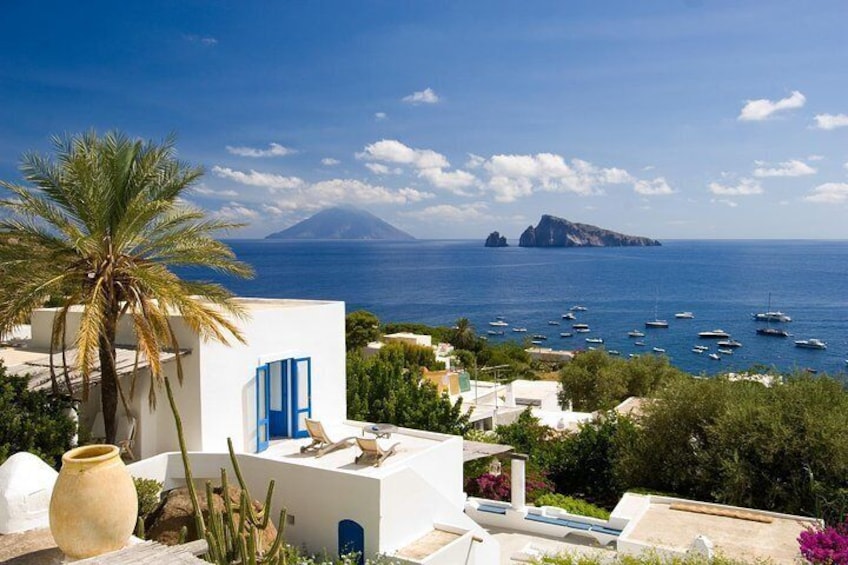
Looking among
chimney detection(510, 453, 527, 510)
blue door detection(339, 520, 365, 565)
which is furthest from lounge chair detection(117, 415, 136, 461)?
chimney detection(510, 453, 527, 510)

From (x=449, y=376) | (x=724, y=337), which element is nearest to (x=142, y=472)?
(x=449, y=376)

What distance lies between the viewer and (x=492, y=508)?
16.5m

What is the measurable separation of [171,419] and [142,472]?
3.93ft

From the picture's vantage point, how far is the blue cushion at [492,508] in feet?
53.5

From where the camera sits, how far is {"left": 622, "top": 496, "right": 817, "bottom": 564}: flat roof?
12.4 metres

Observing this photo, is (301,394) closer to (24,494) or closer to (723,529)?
(24,494)

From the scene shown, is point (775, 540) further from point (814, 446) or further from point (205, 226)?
point (205, 226)

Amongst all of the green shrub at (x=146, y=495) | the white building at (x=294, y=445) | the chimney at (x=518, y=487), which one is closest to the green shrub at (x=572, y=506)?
the chimney at (x=518, y=487)

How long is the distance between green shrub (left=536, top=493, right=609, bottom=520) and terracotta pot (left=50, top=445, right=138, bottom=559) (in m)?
12.4

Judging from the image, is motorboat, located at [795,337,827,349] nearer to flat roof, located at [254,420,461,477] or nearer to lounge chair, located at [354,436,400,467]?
flat roof, located at [254,420,461,477]

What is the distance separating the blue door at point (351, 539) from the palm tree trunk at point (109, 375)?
4515 millimetres

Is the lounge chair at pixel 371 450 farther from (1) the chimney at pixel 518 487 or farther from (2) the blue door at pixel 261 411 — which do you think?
(1) the chimney at pixel 518 487

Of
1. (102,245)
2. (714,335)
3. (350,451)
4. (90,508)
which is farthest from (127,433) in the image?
(714,335)

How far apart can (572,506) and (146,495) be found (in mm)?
9855
